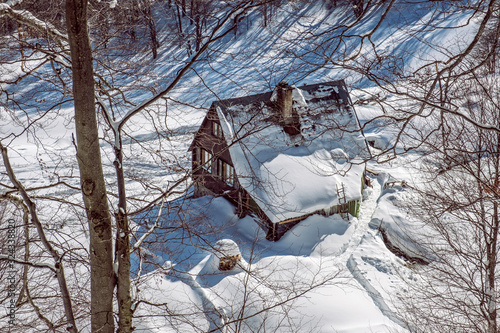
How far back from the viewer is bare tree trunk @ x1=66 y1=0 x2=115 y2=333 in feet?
12.4

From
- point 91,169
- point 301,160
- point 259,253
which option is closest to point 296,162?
point 301,160

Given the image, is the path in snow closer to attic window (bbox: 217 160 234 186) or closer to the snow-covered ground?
the snow-covered ground

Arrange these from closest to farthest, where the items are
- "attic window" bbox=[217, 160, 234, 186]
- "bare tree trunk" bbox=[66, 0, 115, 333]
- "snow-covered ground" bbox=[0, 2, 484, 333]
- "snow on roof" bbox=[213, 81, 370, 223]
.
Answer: "bare tree trunk" bbox=[66, 0, 115, 333] → "snow-covered ground" bbox=[0, 2, 484, 333] → "snow on roof" bbox=[213, 81, 370, 223] → "attic window" bbox=[217, 160, 234, 186]

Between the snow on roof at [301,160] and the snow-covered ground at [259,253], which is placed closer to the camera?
the snow-covered ground at [259,253]

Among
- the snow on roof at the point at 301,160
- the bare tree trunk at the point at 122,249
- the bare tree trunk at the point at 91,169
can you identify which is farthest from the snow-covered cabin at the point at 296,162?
the bare tree trunk at the point at 91,169

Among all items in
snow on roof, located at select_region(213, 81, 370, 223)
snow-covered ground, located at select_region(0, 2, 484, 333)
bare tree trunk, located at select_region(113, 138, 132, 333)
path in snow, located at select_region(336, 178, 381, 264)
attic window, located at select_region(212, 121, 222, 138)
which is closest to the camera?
bare tree trunk, located at select_region(113, 138, 132, 333)

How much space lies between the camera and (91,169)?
4.22m

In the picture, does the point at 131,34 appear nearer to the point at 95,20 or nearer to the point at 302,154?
the point at 95,20

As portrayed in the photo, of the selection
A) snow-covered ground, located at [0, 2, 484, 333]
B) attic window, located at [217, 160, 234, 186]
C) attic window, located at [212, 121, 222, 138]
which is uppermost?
attic window, located at [212, 121, 222, 138]

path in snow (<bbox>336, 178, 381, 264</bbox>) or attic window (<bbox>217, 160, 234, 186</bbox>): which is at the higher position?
attic window (<bbox>217, 160, 234, 186</bbox>)

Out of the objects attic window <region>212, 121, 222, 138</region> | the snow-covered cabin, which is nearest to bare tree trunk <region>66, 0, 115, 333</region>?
the snow-covered cabin

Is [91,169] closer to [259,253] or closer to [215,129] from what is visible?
[259,253]

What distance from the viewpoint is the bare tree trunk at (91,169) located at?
3.78 metres

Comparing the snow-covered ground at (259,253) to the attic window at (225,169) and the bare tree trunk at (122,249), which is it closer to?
the bare tree trunk at (122,249)
